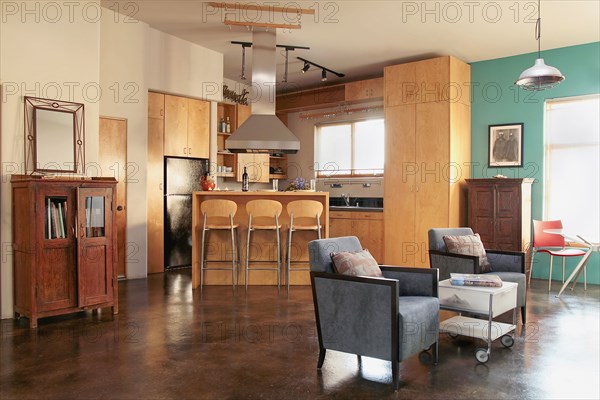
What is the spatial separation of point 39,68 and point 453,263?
4.50 metres

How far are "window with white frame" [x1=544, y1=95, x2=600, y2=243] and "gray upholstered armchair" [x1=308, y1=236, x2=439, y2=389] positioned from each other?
4.57 meters

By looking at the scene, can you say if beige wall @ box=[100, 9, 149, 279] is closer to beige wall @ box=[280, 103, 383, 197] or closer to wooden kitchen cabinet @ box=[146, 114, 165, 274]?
wooden kitchen cabinet @ box=[146, 114, 165, 274]

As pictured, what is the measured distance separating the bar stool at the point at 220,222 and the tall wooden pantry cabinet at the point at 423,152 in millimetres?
2722

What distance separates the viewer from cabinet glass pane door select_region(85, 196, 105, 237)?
15.1 feet

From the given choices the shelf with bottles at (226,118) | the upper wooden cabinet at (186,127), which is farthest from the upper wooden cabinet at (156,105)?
the shelf with bottles at (226,118)

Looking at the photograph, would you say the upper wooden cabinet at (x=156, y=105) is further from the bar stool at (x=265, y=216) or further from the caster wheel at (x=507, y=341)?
the caster wheel at (x=507, y=341)

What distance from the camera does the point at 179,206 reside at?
7.46 m

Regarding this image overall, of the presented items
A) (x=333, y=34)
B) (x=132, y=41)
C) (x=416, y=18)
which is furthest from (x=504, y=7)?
(x=132, y=41)

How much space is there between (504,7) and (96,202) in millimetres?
4967

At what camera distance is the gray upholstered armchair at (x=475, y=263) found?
4434mm

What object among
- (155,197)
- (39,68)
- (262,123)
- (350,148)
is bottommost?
(155,197)

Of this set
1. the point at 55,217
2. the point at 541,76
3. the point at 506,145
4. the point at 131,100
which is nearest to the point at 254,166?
the point at 131,100

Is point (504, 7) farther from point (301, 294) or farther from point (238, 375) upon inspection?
point (238, 375)

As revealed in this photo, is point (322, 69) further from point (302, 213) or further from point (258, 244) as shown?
point (258, 244)
